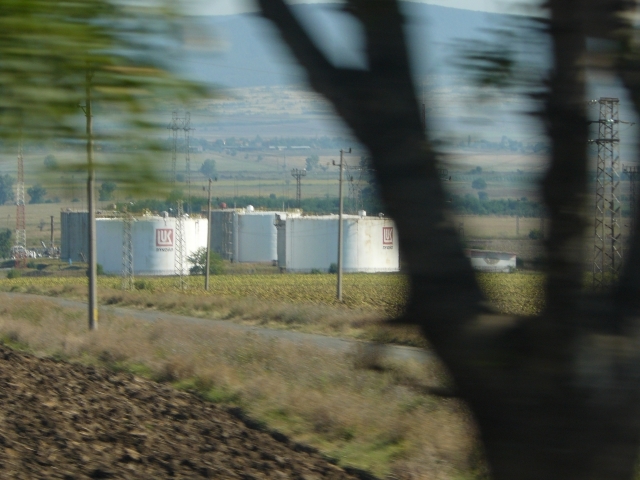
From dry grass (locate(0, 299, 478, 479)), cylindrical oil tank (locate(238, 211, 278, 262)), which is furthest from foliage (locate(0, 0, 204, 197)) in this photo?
cylindrical oil tank (locate(238, 211, 278, 262))

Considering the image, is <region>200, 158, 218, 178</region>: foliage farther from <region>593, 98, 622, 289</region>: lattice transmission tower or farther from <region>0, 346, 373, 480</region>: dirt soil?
<region>0, 346, 373, 480</region>: dirt soil

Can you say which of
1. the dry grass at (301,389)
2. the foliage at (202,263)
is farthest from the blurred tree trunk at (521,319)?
the foliage at (202,263)

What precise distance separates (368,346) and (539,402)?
41 centimetres

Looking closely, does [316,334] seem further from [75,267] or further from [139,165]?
[75,267]

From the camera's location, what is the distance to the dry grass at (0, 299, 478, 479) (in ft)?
30.6

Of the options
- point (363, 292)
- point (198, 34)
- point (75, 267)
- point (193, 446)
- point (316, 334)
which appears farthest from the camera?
point (75, 267)

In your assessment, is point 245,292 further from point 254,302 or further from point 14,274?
point 14,274

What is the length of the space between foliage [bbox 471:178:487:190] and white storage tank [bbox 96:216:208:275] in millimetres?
52225

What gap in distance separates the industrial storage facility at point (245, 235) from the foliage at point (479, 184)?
2427 inches

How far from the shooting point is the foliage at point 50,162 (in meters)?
1.02

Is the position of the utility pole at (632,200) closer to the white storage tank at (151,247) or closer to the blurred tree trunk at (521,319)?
the blurred tree trunk at (521,319)

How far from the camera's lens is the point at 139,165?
1063 mm

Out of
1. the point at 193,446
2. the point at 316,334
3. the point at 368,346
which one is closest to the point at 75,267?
the point at 316,334

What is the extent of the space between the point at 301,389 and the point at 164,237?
45.3 metres
